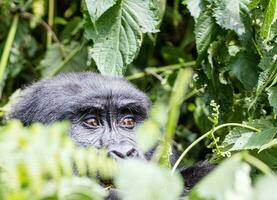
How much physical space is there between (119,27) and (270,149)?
1001 millimetres

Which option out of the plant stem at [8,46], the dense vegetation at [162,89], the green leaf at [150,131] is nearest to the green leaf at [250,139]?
the dense vegetation at [162,89]

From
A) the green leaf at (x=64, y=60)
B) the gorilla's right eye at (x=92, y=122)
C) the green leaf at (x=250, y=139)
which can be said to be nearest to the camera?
the green leaf at (x=250, y=139)

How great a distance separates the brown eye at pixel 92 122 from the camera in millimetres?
3449

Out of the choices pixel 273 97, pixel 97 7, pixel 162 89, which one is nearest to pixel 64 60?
pixel 162 89

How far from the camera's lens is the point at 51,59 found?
4.93 meters

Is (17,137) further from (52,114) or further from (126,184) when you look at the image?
(52,114)

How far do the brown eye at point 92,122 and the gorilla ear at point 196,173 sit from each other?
54 centimetres

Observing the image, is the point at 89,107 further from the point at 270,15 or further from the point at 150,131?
the point at 150,131

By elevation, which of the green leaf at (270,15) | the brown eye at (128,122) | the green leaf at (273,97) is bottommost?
the brown eye at (128,122)

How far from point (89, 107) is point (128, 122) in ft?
0.78

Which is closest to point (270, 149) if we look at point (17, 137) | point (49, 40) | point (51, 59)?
point (17, 137)

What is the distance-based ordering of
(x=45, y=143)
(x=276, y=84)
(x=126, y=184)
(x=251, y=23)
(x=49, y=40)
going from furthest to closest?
(x=49, y=40)
(x=251, y=23)
(x=276, y=84)
(x=45, y=143)
(x=126, y=184)

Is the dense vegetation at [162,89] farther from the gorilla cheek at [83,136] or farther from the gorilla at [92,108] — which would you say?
the gorilla cheek at [83,136]

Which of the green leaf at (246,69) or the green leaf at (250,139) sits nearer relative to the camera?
the green leaf at (250,139)
